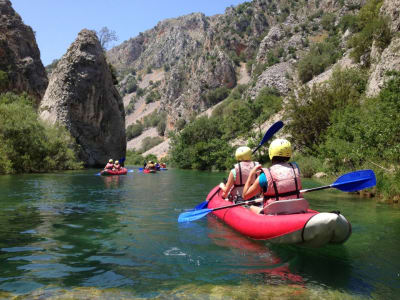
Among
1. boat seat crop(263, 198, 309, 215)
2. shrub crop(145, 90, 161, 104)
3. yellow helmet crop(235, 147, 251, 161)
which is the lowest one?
boat seat crop(263, 198, 309, 215)

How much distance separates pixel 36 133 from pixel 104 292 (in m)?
22.8

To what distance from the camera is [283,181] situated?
16.6 ft

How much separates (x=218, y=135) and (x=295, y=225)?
42.1 m

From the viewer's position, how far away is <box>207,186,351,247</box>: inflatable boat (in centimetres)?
443

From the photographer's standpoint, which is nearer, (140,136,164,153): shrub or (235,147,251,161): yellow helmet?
(235,147,251,161): yellow helmet

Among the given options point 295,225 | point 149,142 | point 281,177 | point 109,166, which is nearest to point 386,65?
point 109,166

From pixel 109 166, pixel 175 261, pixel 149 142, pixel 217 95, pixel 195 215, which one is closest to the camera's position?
pixel 175 261

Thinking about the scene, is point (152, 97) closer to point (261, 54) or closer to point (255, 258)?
point (261, 54)

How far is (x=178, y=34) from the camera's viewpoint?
13238 cm

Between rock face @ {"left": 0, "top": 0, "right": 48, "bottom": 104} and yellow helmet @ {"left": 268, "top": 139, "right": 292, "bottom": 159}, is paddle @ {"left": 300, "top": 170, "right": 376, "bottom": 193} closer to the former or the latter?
yellow helmet @ {"left": 268, "top": 139, "right": 292, "bottom": 159}

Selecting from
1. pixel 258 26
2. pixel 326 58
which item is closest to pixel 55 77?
pixel 326 58

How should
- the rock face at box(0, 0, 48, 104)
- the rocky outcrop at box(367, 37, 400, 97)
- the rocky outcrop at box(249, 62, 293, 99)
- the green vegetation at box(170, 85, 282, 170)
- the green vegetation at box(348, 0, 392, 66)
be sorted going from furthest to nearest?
the rocky outcrop at box(249, 62, 293, 99) → the rock face at box(0, 0, 48, 104) → the green vegetation at box(170, 85, 282, 170) → the green vegetation at box(348, 0, 392, 66) → the rocky outcrop at box(367, 37, 400, 97)

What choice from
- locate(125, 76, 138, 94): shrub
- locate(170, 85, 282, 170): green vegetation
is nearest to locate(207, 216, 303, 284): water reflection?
locate(170, 85, 282, 170): green vegetation

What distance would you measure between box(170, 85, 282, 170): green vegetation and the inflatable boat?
77.6 feet
